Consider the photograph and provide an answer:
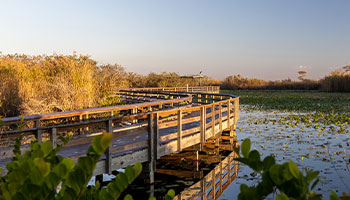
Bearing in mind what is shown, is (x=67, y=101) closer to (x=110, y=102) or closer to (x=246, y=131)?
(x=110, y=102)

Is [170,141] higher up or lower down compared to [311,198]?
Result: lower down

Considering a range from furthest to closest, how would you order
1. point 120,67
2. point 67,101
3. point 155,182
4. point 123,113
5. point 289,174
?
point 120,67, point 123,113, point 67,101, point 155,182, point 289,174

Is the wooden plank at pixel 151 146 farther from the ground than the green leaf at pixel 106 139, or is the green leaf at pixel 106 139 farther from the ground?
the green leaf at pixel 106 139

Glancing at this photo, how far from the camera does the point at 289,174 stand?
1121mm

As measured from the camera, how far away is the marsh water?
25.1 feet

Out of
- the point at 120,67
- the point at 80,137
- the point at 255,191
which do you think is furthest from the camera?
the point at 120,67

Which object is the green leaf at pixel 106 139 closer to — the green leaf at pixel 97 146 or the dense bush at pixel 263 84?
the green leaf at pixel 97 146

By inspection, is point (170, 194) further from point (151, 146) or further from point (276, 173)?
point (151, 146)

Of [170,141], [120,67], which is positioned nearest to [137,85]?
[120,67]

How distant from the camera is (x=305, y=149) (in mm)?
10789

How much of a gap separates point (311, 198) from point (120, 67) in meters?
26.5

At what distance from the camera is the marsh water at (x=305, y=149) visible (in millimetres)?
7660

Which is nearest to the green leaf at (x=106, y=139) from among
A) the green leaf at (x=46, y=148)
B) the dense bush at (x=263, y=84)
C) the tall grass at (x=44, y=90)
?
the green leaf at (x=46, y=148)

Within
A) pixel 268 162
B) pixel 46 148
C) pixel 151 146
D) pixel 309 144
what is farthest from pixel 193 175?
pixel 268 162
